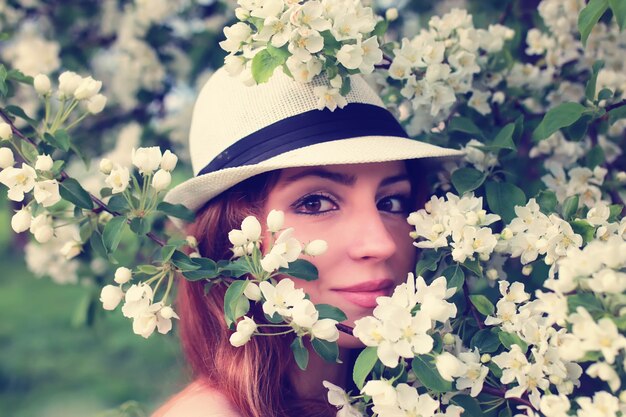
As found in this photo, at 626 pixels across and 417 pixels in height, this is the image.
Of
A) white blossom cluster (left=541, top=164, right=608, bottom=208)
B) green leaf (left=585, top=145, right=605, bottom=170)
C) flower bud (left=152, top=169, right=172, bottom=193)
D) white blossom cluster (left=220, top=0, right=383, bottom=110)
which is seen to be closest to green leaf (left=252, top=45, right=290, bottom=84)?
white blossom cluster (left=220, top=0, right=383, bottom=110)

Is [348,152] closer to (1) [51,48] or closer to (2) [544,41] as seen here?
(2) [544,41]

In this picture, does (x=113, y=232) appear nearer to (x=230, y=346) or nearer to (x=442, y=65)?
(x=230, y=346)

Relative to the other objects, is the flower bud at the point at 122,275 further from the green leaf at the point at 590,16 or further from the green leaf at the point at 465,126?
the green leaf at the point at 590,16

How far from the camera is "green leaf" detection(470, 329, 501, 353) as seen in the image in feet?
5.51

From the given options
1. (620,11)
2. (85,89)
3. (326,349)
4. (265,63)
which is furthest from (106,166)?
(620,11)

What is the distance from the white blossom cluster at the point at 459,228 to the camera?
5.63ft

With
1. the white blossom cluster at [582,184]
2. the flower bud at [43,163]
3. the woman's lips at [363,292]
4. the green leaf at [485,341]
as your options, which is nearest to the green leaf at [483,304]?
the green leaf at [485,341]

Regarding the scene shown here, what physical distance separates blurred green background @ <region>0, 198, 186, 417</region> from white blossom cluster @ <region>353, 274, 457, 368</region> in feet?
11.3

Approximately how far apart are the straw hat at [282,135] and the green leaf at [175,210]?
0.11 metres

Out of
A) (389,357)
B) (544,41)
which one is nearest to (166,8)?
(544,41)

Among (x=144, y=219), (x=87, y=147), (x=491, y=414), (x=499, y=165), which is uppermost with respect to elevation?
(x=87, y=147)

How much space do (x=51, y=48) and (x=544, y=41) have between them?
2.09m

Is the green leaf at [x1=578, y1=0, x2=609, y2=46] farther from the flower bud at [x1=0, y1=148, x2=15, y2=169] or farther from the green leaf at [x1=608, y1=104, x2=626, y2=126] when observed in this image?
the flower bud at [x1=0, y1=148, x2=15, y2=169]

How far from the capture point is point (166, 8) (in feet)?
11.0
